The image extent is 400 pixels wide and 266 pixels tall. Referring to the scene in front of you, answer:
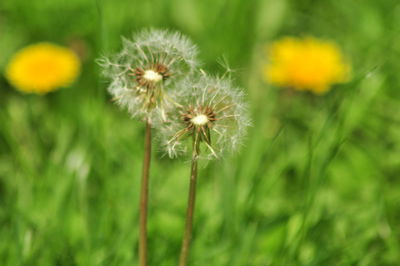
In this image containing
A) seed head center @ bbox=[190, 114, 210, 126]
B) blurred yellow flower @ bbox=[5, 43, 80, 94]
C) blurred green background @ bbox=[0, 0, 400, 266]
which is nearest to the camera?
seed head center @ bbox=[190, 114, 210, 126]

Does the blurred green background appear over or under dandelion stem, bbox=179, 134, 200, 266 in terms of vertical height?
over

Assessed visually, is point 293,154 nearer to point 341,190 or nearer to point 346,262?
point 341,190

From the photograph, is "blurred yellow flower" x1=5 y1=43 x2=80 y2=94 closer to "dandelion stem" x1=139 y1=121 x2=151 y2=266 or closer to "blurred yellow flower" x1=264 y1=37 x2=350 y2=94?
"blurred yellow flower" x1=264 y1=37 x2=350 y2=94

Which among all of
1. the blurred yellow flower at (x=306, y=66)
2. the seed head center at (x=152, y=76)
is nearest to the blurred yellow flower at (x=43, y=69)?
the blurred yellow flower at (x=306, y=66)

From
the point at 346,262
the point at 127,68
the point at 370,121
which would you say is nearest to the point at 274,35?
the point at 370,121

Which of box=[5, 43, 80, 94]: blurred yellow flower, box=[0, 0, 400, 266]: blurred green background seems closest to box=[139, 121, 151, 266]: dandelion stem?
box=[0, 0, 400, 266]: blurred green background
